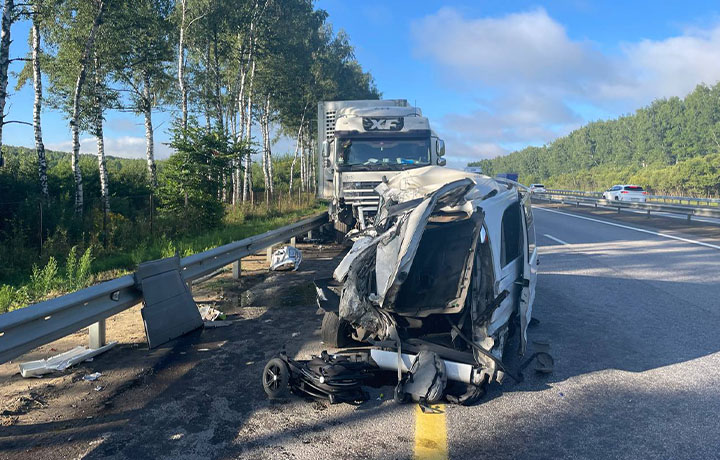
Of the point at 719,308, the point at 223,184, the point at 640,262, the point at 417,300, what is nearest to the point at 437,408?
the point at 417,300

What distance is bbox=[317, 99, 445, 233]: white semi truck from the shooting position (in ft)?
41.1

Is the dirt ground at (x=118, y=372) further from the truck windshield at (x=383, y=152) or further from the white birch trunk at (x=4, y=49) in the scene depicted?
the white birch trunk at (x=4, y=49)

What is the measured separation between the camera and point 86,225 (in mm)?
12297

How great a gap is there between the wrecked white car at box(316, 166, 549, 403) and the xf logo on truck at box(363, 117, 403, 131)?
8103 millimetres

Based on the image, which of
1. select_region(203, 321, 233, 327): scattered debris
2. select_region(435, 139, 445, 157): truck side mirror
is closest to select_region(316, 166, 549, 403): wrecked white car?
select_region(203, 321, 233, 327): scattered debris

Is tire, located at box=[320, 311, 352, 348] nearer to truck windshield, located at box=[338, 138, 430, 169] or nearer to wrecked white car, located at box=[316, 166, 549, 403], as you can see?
wrecked white car, located at box=[316, 166, 549, 403]

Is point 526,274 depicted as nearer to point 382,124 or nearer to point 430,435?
point 430,435

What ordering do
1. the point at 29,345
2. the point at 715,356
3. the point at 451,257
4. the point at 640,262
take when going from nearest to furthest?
the point at 29,345 → the point at 451,257 → the point at 715,356 → the point at 640,262

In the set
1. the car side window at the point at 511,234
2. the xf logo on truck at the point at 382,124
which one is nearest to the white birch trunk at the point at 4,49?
the xf logo on truck at the point at 382,124

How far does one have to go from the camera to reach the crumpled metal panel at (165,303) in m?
5.22

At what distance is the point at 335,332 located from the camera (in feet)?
17.3

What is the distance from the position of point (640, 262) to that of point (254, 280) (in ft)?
28.6

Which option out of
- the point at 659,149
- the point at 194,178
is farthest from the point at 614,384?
the point at 659,149

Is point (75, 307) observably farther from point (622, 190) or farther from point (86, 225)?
point (622, 190)
